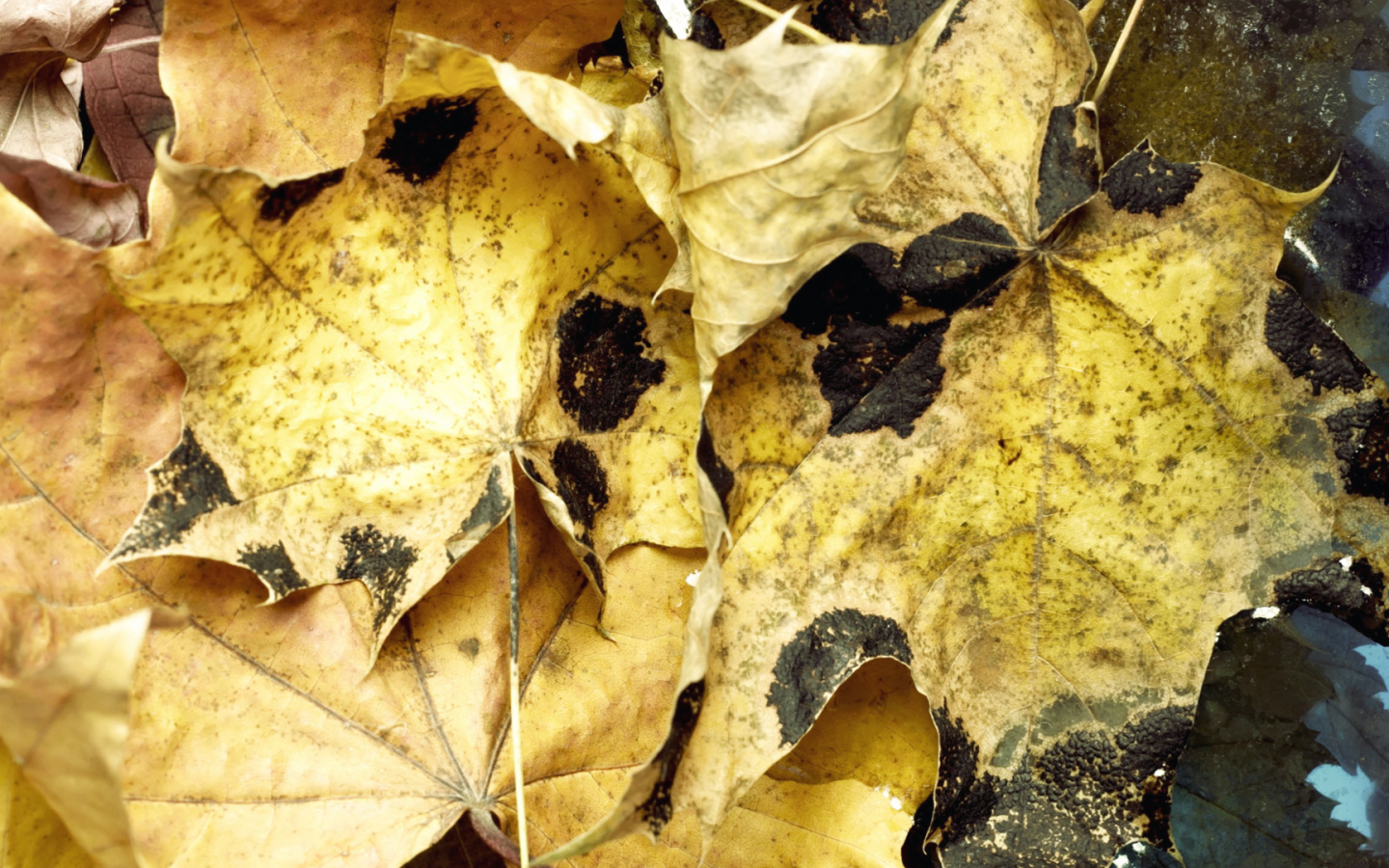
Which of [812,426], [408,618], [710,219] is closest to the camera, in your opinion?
[710,219]

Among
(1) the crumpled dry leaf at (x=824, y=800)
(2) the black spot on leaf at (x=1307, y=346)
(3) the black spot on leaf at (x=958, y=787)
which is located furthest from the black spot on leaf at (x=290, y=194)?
(2) the black spot on leaf at (x=1307, y=346)

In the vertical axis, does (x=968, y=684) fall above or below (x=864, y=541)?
below

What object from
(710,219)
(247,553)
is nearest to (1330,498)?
(710,219)

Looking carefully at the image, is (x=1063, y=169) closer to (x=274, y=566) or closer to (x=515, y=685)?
(x=515, y=685)

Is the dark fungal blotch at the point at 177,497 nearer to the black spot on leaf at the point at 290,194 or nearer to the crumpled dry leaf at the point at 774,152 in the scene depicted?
the black spot on leaf at the point at 290,194

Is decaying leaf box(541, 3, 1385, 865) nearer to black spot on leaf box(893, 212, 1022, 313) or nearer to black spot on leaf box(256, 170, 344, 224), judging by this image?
black spot on leaf box(893, 212, 1022, 313)

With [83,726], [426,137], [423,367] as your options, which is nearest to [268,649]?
[83,726]

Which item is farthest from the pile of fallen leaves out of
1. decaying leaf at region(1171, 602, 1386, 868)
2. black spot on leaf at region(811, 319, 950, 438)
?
decaying leaf at region(1171, 602, 1386, 868)

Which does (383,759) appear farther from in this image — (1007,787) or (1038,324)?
(1038,324)
